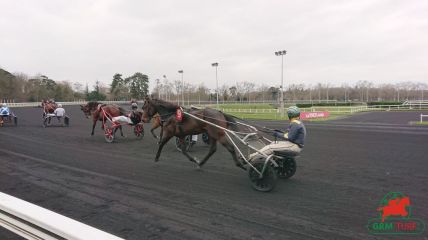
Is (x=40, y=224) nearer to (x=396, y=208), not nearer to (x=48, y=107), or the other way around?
(x=396, y=208)

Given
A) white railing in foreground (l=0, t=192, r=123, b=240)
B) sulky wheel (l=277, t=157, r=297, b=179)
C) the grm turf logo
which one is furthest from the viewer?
sulky wheel (l=277, t=157, r=297, b=179)

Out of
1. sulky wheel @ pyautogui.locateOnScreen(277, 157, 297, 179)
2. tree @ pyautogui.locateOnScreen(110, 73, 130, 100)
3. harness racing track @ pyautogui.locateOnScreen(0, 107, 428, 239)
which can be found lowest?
harness racing track @ pyautogui.locateOnScreen(0, 107, 428, 239)

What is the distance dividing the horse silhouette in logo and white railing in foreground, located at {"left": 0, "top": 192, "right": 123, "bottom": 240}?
381 cm

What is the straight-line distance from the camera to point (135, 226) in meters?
3.73

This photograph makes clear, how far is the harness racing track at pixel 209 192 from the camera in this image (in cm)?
371

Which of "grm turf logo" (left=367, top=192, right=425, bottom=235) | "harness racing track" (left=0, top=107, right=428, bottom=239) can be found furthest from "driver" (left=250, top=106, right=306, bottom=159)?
"grm turf logo" (left=367, top=192, right=425, bottom=235)

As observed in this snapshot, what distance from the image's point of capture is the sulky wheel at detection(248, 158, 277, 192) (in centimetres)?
504

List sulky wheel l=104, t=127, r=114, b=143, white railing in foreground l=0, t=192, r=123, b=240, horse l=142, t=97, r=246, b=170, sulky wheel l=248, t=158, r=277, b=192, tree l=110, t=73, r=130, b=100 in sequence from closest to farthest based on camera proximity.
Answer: white railing in foreground l=0, t=192, r=123, b=240 < sulky wheel l=248, t=158, r=277, b=192 < horse l=142, t=97, r=246, b=170 < sulky wheel l=104, t=127, r=114, b=143 < tree l=110, t=73, r=130, b=100

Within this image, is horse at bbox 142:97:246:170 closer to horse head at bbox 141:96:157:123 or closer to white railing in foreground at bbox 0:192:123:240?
horse head at bbox 141:96:157:123

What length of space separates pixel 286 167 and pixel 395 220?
2324mm

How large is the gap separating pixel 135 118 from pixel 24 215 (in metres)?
9.42

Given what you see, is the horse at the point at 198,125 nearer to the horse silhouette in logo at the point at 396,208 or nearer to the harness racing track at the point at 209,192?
the harness racing track at the point at 209,192

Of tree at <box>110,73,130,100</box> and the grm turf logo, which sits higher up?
tree at <box>110,73,130,100</box>

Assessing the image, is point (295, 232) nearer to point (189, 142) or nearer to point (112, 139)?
point (189, 142)
